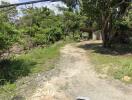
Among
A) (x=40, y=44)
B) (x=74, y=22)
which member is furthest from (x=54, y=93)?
(x=74, y=22)

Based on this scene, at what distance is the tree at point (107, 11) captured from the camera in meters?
26.0

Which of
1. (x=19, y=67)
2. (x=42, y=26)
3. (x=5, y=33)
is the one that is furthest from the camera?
(x=42, y=26)

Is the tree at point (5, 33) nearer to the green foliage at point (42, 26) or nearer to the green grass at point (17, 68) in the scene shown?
the green grass at point (17, 68)

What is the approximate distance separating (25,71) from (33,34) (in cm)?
1982

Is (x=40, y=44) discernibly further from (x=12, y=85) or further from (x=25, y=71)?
(x=12, y=85)

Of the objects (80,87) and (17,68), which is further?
(17,68)

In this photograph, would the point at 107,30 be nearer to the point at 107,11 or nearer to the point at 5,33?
the point at 107,11

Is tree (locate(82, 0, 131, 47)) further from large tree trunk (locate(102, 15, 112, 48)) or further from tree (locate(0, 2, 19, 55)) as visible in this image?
tree (locate(0, 2, 19, 55))

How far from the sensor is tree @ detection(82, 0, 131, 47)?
26.0m

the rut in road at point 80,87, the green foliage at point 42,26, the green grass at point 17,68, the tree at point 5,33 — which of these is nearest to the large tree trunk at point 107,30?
the green grass at point 17,68

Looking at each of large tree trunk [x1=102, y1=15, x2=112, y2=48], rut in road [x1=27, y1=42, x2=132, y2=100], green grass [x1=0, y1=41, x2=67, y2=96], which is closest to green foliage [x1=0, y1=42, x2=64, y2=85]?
green grass [x1=0, y1=41, x2=67, y2=96]

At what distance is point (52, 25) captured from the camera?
42.4m

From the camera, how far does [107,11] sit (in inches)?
1056

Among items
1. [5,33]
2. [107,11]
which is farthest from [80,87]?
[107,11]
